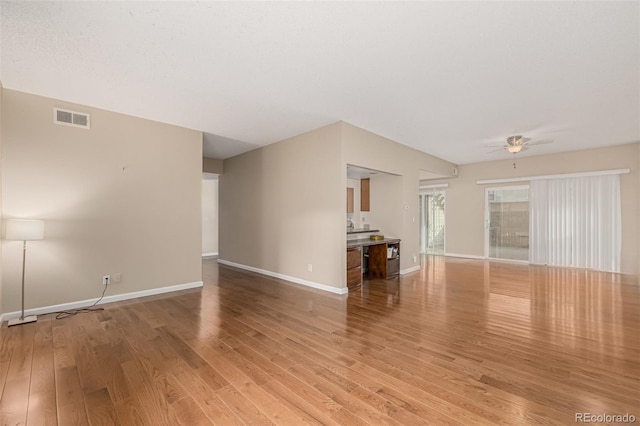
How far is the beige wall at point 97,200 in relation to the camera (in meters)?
3.45

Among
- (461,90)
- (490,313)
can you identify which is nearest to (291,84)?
A: (461,90)

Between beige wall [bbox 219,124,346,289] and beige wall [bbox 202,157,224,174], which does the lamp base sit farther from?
beige wall [bbox 202,157,224,174]

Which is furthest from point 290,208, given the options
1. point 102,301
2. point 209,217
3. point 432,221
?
point 432,221

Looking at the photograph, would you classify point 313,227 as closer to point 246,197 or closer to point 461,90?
point 246,197

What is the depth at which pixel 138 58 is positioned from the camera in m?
2.70

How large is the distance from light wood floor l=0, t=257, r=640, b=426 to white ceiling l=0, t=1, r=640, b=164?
282 centimetres

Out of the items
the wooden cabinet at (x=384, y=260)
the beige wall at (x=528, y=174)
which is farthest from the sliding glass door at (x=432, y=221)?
the wooden cabinet at (x=384, y=260)

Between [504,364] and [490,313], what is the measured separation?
1.42 meters

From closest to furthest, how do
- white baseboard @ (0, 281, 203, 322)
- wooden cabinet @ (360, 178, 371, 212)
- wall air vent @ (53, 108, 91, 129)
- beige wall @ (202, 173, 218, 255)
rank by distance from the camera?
white baseboard @ (0, 281, 203, 322)
wall air vent @ (53, 108, 91, 129)
wooden cabinet @ (360, 178, 371, 212)
beige wall @ (202, 173, 218, 255)

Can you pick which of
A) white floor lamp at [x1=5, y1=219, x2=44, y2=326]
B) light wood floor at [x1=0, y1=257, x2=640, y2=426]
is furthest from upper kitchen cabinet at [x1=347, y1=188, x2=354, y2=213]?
white floor lamp at [x1=5, y1=219, x2=44, y2=326]

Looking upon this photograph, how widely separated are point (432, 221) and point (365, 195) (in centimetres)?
350

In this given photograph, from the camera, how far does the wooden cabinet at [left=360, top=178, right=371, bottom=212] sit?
6.76m

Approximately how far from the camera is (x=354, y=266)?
15.9 feet

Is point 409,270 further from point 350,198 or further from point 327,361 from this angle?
point 327,361
